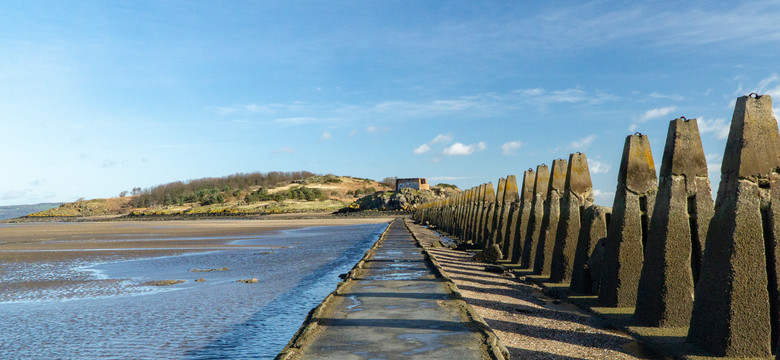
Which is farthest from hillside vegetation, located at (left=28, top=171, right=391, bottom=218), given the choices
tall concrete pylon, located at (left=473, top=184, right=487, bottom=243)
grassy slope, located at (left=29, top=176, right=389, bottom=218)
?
tall concrete pylon, located at (left=473, top=184, right=487, bottom=243)

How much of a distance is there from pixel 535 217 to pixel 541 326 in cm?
903

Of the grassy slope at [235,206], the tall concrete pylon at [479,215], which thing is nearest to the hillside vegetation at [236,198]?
the grassy slope at [235,206]

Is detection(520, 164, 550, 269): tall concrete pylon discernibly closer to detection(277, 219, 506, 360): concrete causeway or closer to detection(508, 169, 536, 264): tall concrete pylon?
detection(508, 169, 536, 264): tall concrete pylon

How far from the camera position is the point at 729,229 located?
698 cm

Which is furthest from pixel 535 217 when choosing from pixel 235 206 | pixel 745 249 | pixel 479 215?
pixel 235 206

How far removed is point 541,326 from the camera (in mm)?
9281

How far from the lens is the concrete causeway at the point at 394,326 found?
21.7ft

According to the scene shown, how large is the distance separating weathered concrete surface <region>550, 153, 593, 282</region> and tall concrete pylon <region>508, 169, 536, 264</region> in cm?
462

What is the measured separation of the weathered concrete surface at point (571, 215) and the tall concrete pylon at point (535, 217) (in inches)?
119

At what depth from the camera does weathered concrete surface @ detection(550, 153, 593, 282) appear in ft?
46.4

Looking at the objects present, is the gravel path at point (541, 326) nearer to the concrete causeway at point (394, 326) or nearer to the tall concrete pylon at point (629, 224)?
the concrete causeway at point (394, 326)

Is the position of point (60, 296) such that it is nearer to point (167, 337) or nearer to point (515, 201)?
point (167, 337)

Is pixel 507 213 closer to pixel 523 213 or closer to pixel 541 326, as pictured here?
pixel 523 213

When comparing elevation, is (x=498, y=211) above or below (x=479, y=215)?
above
